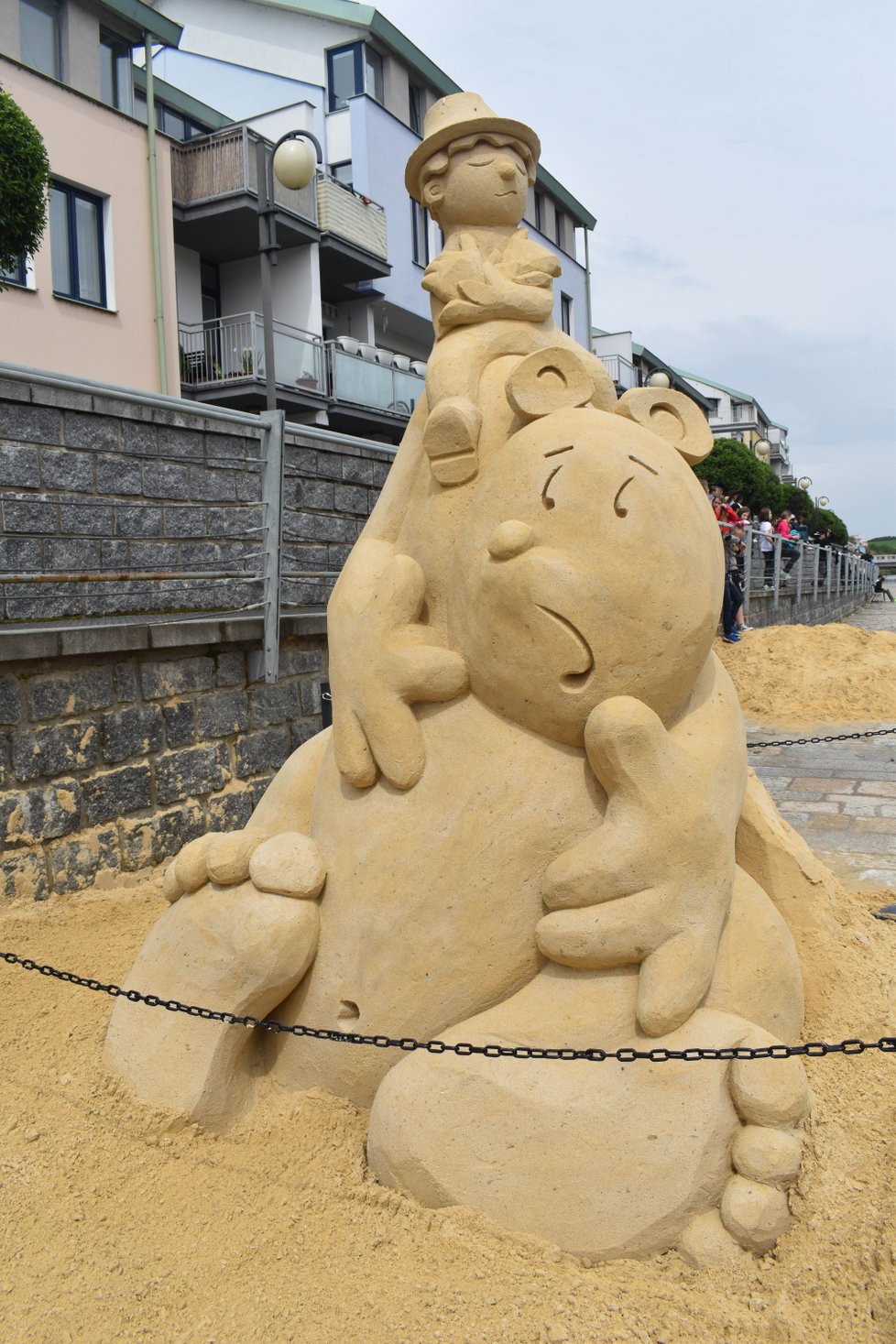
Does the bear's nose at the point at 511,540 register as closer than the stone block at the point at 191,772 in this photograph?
Yes

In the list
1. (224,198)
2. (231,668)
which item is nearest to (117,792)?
(231,668)

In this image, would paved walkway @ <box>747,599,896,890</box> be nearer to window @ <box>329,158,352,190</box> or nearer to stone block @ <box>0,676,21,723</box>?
stone block @ <box>0,676,21,723</box>

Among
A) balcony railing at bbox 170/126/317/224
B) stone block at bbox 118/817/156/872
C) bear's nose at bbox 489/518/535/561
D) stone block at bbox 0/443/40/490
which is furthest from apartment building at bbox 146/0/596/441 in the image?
bear's nose at bbox 489/518/535/561

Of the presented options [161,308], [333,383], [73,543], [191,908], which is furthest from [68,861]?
[333,383]

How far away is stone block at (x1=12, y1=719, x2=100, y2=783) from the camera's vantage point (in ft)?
14.7

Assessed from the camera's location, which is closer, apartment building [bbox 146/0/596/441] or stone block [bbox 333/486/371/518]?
stone block [bbox 333/486/371/518]

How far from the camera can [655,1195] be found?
7.06 ft

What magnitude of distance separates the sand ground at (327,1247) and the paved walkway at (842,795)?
2645mm

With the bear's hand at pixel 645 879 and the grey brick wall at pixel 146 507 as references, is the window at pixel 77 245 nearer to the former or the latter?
the grey brick wall at pixel 146 507

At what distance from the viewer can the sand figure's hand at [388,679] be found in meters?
2.55

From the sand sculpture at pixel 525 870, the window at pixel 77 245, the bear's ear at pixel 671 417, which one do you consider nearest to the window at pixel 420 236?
the window at pixel 77 245

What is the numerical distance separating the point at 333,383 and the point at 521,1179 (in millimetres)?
15781

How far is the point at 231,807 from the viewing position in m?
5.62

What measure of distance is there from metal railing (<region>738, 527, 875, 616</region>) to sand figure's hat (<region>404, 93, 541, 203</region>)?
37.2 feet
